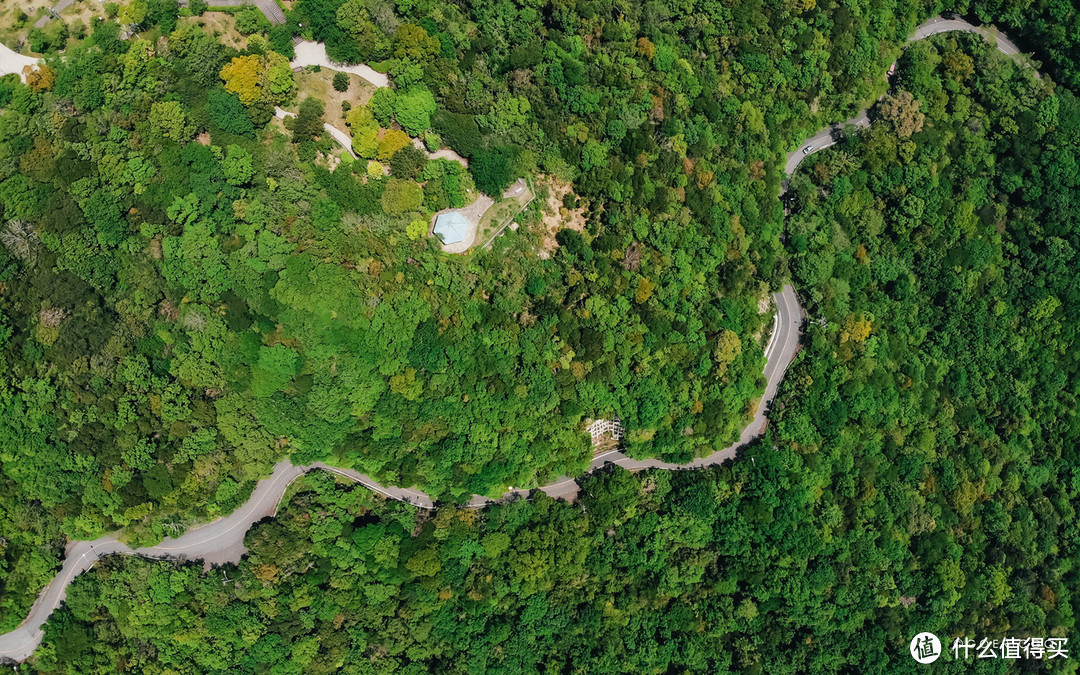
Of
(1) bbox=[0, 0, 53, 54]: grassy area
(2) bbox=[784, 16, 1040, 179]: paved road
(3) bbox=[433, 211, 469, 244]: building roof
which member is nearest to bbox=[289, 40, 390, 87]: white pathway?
(3) bbox=[433, 211, 469, 244]: building roof

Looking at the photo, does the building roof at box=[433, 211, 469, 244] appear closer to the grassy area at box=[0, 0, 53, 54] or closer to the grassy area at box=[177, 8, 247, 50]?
the grassy area at box=[177, 8, 247, 50]

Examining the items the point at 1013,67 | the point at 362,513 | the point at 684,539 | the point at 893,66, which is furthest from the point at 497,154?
the point at 1013,67

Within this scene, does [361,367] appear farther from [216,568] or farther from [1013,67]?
[1013,67]

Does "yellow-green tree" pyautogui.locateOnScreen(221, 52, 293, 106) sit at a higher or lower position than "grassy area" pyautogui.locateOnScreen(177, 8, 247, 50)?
lower

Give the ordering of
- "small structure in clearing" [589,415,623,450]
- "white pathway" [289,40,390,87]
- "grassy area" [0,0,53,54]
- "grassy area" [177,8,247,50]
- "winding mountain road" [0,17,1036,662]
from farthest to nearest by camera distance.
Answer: "small structure in clearing" [589,415,623,450]
"winding mountain road" [0,17,1036,662]
"white pathway" [289,40,390,87]
"grassy area" [177,8,247,50]
"grassy area" [0,0,53,54]

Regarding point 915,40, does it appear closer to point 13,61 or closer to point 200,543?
point 13,61

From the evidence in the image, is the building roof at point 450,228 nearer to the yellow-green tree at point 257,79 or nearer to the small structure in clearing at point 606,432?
the yellow-green tree at point 257,79

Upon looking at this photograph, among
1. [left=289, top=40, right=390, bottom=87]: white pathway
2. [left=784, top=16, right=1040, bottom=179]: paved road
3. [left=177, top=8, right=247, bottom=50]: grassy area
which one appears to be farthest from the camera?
[left=784, top=16, right=1040, bottom=179]: paved road
